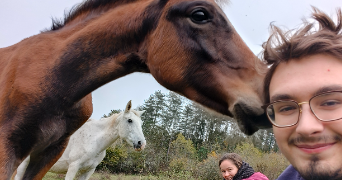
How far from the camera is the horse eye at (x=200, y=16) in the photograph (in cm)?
187

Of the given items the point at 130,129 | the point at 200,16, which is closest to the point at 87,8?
the point at 200,16

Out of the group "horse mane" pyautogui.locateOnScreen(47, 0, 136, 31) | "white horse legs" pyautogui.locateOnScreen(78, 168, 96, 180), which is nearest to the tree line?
"white horse legs" pyautogui.locateOnScreen(78, 168, 96, 180)

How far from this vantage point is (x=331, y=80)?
3.25 ft

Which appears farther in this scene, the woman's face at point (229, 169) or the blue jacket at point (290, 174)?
the woman's face at point (229, 169)

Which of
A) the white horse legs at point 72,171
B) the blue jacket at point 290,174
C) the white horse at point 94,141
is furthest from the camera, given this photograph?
the white horse at point 94,141

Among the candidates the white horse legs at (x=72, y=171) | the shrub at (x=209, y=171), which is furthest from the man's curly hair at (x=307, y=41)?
the shrub at (x=209, y=171)

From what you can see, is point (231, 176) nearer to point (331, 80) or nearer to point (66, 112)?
point (66, 112)

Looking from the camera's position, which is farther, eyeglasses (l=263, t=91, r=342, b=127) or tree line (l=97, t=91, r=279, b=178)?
tree line (l=97, t=91, r=279, b=178)

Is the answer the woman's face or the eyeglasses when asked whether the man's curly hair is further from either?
the woman's face

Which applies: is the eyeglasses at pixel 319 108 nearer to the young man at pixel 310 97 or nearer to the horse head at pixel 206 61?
the young man at pixel 310 97

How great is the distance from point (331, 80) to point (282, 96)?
0.68 ft

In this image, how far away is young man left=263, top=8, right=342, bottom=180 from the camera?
957mm

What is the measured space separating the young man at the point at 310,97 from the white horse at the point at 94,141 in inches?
266

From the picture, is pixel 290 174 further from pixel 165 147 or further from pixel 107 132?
pixel 165 147
